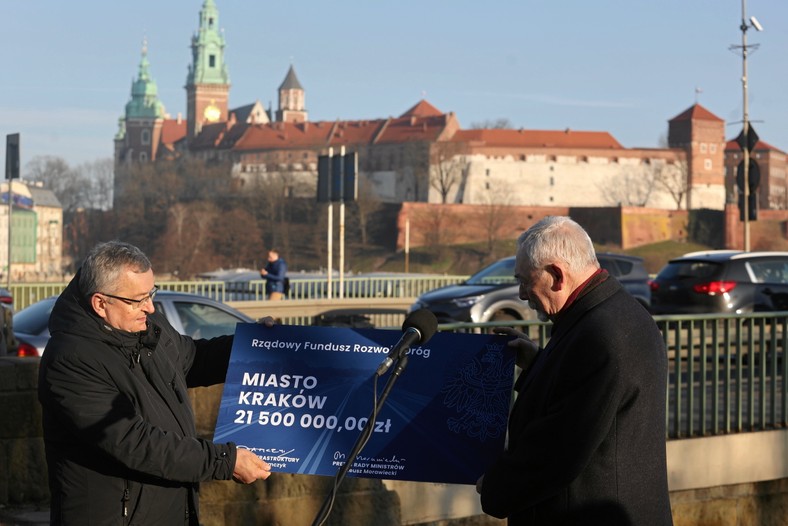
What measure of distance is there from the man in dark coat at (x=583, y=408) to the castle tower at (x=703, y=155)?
132969mm

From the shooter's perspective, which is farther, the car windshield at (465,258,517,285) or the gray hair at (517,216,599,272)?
the car windshield at (465,258,517,285)

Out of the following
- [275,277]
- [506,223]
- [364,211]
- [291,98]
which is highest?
[291,98]

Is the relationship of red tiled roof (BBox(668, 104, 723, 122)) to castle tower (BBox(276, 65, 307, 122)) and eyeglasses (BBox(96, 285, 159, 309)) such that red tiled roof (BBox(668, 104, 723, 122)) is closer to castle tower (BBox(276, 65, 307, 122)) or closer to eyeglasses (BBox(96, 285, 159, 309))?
castle tower (BBox(276, 65, 307, 122))

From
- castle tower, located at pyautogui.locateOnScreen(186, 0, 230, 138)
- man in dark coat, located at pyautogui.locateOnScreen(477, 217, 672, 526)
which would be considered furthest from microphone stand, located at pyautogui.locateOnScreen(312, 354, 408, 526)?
castle tower, located at pyautogui.locateOnScreen(186, 0, 230, 138)

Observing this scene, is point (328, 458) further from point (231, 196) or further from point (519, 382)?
point (231, 196)

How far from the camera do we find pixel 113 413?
12.5 feet

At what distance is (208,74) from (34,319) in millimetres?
178528

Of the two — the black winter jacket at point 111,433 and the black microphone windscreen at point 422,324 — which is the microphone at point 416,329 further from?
the black winter jacket at point 111,433

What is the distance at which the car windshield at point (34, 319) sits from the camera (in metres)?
12.1

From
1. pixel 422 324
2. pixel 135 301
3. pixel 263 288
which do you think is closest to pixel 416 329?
pixel 422 324

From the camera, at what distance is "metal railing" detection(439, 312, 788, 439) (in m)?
8.25

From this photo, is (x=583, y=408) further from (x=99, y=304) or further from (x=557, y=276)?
(x=99, y=304)

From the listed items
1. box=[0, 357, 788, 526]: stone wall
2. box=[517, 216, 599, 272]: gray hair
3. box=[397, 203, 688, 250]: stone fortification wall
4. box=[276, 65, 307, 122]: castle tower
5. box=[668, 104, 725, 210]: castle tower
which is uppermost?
box=[276, 65, 307, 122]: castle tower

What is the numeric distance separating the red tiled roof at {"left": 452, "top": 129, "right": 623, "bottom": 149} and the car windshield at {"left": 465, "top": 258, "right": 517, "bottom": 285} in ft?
377
